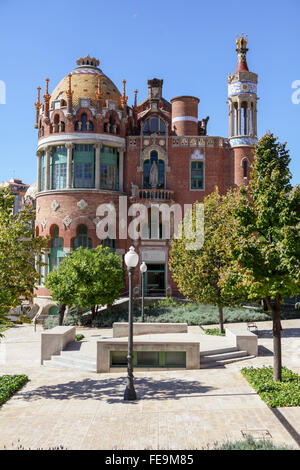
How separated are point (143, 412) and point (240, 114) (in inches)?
1126

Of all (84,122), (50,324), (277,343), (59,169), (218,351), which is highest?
(84,122)

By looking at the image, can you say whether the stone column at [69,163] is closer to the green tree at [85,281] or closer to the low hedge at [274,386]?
the green tree at [85,281]

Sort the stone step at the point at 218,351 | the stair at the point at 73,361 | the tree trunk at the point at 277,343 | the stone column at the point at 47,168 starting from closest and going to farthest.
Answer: the tree trunk at the point at 277,343
the stair at the point at 73,361
the stone step at the point at 218,351
the stone column at the point at 47,168

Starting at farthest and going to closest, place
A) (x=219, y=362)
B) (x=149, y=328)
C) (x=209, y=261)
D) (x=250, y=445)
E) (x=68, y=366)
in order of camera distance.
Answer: (x=209, y=261) < (x=149, y=328) < (x=68, y=366) < (x=219, y=362) < (x=250, y=445)

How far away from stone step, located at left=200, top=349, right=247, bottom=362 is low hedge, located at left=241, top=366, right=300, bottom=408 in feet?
5.70

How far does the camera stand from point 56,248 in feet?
116

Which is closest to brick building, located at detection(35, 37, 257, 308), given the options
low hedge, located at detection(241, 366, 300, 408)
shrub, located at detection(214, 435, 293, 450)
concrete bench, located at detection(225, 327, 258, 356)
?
concrete bench, located at detection(225, 327, 258, 356)

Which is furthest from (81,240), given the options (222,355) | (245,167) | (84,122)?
(222,355)

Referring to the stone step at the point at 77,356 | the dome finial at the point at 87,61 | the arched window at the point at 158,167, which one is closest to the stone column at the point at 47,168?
the arched window at the point at 158,167

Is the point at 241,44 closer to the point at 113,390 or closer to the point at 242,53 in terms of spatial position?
the point at 242,53

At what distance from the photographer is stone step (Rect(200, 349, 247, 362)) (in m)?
17.4

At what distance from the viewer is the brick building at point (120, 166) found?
34594mm

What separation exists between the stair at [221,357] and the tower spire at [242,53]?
82.7 ft

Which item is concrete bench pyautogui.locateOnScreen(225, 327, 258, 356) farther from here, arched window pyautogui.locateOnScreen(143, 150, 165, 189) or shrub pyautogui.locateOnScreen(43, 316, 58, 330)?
arched window pyautogui.locateOnScreen(143, 150, 165, 189)
